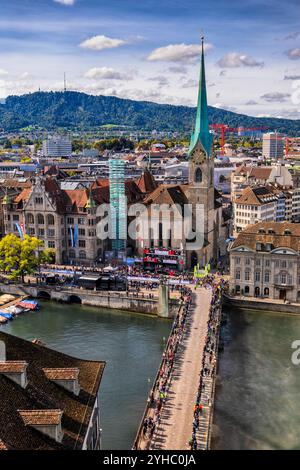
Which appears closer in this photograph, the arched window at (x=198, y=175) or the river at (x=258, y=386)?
the river at (x=258, y=386)

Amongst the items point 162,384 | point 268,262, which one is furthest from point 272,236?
point 162,384

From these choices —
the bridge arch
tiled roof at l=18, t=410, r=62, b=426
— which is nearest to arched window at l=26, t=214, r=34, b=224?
the bridge arch

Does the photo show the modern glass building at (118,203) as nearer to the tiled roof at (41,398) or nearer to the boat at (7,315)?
the boat at (7,315)

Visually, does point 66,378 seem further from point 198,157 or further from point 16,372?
point 198,157

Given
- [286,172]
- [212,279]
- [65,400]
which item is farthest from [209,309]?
[286,172]

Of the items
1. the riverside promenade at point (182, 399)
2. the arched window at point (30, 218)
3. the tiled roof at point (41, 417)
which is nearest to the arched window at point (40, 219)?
the arched window at point (30, 218)

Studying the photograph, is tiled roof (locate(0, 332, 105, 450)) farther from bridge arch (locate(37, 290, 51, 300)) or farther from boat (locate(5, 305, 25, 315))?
bridge arch (locate(37, 290, 51, 300))
